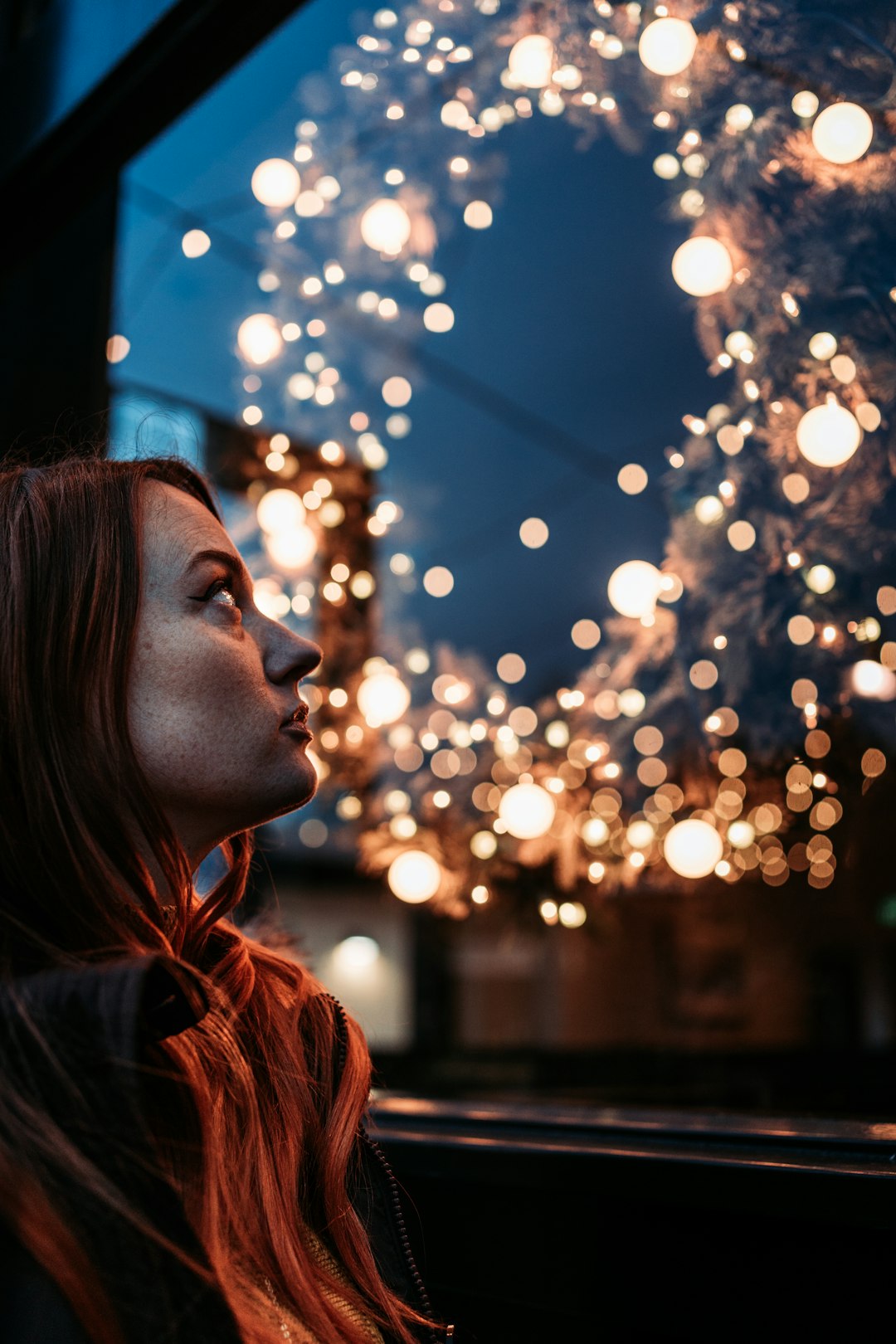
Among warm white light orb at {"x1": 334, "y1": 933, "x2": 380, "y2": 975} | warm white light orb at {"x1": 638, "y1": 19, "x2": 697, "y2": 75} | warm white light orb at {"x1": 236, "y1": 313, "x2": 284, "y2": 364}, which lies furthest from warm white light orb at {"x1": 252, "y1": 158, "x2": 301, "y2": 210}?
warm white light orb at {"x1": 334, "y1": 933, "x2": 380, "y2": 975}

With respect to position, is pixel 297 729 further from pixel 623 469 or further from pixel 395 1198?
pixel 623 469

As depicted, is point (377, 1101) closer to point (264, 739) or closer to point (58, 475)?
point (264, 739)

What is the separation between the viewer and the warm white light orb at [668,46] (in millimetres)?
1510

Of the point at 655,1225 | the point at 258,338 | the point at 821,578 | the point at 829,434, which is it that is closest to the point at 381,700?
the point at 258,338

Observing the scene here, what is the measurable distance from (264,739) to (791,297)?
1.08 metres

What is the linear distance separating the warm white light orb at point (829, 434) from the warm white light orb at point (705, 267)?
267 millimetres

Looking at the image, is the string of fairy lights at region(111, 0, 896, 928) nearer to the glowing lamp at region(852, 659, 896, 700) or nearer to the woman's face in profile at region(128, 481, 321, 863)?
the glowing lamp at region(852, 659, 896, 700)

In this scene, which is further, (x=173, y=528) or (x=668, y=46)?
(x=668, y=46)

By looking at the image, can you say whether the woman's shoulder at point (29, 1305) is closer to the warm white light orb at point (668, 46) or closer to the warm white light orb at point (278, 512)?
the warm white light orb at point (668, 46)

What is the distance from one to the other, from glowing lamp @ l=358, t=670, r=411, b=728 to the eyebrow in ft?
5.12

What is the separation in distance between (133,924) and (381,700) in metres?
1.75

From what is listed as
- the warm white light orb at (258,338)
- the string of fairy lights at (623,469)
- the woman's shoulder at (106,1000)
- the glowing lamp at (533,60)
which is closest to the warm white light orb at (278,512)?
the string of fairy lights at (623,469)

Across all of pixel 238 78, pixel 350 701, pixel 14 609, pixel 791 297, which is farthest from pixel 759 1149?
pixel 238 78

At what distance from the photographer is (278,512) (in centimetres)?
255
